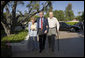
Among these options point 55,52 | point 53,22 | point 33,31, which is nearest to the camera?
point 53,22

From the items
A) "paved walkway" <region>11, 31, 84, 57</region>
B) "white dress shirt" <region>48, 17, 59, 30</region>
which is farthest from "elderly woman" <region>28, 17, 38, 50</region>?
"white dress shirt" <region>48, 17, 59, 30</region>

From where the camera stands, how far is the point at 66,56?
16.1 ft

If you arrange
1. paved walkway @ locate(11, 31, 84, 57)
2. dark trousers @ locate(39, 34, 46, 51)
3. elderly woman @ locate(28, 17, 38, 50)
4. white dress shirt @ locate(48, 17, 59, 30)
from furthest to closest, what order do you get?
elderly woman @ locate(28, 17, 38, 50)
dark trousers @ locate(39, 34, 46, 51)
white dress shirt @ locate(48, 17, 59, 30)
paved walkway @ locate(11, 31, 84, 57)

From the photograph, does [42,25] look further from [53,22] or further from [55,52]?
[55,52]

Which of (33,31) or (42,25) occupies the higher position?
(42,25)

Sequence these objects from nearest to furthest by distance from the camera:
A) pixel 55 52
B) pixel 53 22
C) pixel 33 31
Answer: pixel 53 22 < pixel 55 52 < pixel 33 31

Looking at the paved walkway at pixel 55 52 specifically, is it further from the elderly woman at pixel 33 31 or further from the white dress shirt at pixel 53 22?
the white dress shirt at pixel 53 22

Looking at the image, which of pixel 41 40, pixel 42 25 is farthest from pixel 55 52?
pixel 42 25

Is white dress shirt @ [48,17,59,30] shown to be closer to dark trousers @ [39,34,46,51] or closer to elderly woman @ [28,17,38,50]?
dark trousers @ [39,34,46,51]

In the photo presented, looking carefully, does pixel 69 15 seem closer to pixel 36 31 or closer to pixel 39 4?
pixel 39 4

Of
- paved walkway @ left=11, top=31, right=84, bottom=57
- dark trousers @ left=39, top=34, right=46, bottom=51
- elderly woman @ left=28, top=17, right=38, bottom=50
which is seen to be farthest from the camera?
elderly woman @ left=28, top=17, right=38, bottom=50

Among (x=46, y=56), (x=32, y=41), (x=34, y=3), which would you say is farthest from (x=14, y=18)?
(x=46, y=56)

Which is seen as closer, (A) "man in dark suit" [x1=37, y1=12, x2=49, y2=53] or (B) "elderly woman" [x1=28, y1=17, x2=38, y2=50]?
(A) "man in dark suit" [x1=37, y1=12, x2=49, y2=53]

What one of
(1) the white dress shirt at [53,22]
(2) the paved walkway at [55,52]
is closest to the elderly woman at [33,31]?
(2) the paved walkway at [55,52]
